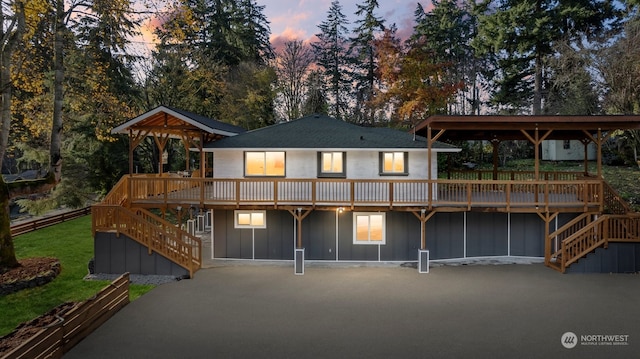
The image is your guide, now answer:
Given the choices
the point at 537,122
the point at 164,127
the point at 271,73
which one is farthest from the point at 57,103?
the point at 271,73

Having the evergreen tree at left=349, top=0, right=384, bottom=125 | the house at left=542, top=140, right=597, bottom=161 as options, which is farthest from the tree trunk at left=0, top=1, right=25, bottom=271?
the house at left=542, top=140, right=597, bottom=161

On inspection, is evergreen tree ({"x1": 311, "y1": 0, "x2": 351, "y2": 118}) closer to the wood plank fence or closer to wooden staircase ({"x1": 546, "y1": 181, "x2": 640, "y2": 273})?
the wood plank fence

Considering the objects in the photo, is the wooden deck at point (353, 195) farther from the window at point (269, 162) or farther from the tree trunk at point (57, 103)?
the tree trunk at point (57, 103)

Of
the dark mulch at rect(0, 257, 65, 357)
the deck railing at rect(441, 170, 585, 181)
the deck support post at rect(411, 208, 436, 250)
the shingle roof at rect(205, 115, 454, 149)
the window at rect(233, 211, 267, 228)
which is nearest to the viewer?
the dark mulch at rect(0, 257, 65, 357)

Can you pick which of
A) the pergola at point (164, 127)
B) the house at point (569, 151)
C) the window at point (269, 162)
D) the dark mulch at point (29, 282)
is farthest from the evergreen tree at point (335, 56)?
the dark mulch at point (29, 282)

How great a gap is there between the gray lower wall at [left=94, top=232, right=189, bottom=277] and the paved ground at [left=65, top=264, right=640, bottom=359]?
47.3 inches

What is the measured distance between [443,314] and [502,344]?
1956 mm

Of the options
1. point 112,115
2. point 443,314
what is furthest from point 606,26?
point 112,115

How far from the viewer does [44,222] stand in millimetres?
23891

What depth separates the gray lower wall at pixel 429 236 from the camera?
617 inches

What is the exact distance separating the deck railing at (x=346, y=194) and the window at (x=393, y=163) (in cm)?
108

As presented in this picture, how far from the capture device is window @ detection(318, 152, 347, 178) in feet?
53.1

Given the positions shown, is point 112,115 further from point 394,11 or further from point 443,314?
point 394,11

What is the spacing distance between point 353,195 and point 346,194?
3.42ft
